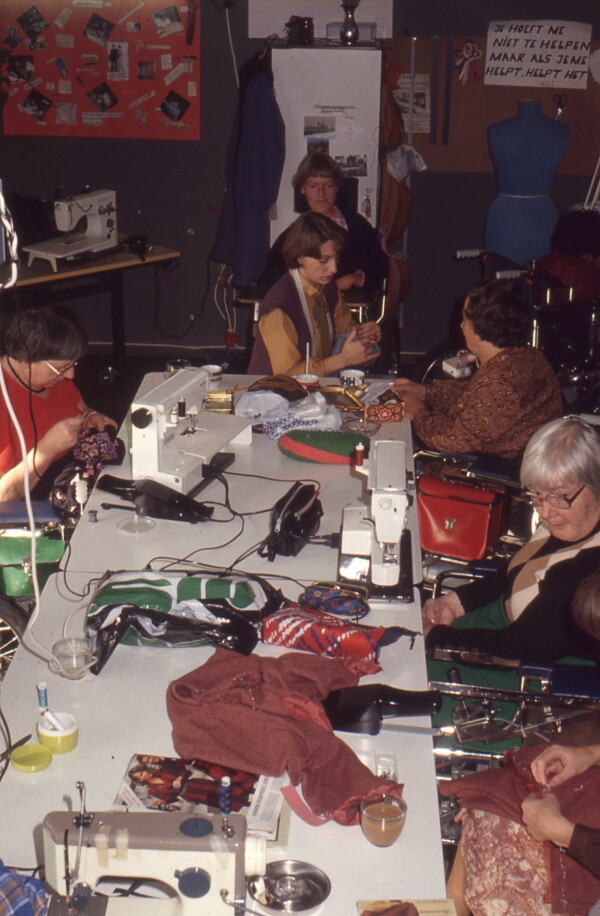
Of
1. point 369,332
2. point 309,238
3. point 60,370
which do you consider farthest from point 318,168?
point 60,370

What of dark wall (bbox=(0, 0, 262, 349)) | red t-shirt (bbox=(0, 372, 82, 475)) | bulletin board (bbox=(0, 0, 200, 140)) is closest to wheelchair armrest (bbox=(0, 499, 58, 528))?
red t-shirt (bbox=(0, 372, 82, 475))

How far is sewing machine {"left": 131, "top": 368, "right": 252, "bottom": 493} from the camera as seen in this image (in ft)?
9.67

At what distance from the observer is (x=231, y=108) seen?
245 inches

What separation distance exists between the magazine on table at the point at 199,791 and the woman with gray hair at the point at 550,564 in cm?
82

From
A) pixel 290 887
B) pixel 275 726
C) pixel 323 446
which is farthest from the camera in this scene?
pixel 323 446

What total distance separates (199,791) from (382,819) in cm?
33

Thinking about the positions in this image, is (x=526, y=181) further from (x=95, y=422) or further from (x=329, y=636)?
(x=329, y=636)

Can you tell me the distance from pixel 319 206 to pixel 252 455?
215cm

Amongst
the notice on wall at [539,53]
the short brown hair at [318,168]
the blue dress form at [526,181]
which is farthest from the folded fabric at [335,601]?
the notice on wall at [539,53]

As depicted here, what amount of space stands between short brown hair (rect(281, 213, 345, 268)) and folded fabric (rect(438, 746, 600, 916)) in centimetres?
240

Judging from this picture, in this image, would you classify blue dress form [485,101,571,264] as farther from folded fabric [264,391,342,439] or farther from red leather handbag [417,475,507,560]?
red leather handbag [417,475,507,560]

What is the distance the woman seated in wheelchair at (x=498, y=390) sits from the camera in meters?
3.68

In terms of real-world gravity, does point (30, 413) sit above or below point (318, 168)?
below

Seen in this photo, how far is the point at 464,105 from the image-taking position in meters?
6.22
